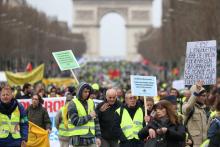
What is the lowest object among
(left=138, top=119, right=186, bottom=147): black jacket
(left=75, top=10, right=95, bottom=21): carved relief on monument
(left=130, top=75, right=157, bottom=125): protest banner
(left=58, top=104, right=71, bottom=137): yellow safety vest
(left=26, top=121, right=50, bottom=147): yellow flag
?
(left=26, top=121, right=50, bottom=147): yellow flag

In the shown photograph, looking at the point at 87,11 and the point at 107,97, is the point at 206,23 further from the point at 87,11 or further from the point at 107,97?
the point at 87,11

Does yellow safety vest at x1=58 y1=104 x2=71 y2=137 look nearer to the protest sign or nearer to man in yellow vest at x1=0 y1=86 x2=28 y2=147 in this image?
the protest sign

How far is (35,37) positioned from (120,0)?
87374 mm

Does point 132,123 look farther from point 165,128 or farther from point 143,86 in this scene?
point 165,128

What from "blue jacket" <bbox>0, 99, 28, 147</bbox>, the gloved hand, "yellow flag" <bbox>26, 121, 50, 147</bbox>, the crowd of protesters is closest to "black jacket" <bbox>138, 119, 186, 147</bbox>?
the crowd of protesters

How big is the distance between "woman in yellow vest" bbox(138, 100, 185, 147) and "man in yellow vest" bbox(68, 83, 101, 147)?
8.44ft

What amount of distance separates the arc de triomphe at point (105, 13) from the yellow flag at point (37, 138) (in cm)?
14491

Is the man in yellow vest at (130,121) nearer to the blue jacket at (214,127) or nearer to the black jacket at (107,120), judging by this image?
the black jacket at (107,120)

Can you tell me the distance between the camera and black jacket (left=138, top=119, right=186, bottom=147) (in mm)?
9922

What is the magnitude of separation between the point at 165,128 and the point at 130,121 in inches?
122

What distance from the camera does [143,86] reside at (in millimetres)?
12984

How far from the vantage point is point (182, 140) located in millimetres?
10117

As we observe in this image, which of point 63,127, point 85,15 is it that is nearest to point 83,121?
point 63,127

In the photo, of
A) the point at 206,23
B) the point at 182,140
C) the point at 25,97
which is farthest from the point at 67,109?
the point at 206,23
